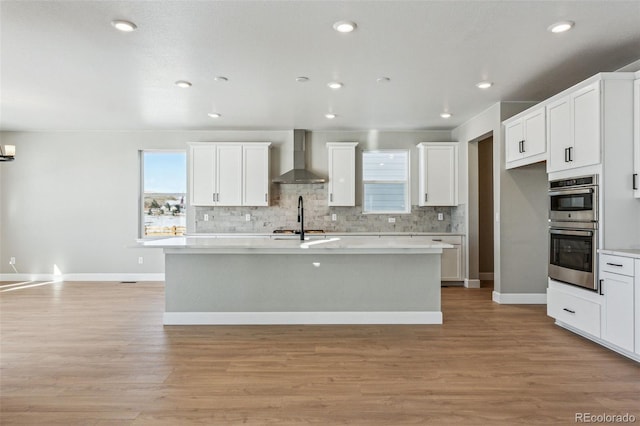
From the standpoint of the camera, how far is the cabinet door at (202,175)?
639 centimetres

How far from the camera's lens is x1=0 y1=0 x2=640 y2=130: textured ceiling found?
8.91 feet

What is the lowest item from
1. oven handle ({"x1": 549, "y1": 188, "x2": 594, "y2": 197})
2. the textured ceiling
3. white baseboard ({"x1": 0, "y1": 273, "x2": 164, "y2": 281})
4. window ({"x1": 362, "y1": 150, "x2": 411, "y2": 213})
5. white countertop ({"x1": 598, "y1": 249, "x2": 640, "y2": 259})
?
white baseboard ({"x1": 0, "y1": 273, "x2": 164, "y2": 281})

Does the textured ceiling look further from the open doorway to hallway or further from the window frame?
the open doorway to hallway

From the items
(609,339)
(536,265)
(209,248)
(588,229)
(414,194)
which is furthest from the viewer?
(414,194)

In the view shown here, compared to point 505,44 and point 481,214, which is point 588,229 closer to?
point 505,44

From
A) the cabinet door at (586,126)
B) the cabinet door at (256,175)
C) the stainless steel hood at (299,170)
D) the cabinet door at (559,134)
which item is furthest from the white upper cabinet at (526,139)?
the cabinet door at (256,175)

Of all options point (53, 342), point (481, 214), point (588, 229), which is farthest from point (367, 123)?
point (53, 342)

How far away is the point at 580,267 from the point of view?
3463 mm

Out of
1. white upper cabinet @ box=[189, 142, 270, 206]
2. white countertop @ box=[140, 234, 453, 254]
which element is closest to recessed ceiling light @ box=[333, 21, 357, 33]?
white countertop @ box=[140, 234, 453, 254]

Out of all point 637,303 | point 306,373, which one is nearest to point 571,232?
point 637,303

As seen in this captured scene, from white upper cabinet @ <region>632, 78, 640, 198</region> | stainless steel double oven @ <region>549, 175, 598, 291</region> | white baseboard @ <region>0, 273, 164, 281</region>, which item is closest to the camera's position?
white upper cabinet @ <region>632, 78, 640, 198</region>

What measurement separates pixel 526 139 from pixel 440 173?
6.91 feet

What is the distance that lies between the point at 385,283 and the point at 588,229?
1.91m

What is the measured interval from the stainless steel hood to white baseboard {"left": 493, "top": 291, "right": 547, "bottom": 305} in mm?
3189
